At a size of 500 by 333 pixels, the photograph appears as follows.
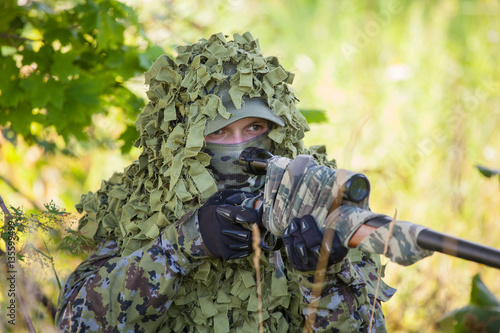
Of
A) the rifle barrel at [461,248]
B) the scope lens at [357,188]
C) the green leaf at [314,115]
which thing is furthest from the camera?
the green leaf at [314,115]

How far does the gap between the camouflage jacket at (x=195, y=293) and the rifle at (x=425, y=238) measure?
1.24 ft

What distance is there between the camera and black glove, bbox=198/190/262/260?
201 cm

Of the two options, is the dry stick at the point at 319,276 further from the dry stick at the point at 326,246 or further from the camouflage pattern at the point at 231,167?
the camouflage pattern at the point at 231,167

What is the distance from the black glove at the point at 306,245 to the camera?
5.53 feet

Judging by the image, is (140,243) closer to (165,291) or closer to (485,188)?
(165,291)

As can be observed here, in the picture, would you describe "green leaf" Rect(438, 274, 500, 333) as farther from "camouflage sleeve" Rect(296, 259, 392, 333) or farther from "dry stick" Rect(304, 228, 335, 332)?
"dry stick" Rect(304, 228, 335, 332)

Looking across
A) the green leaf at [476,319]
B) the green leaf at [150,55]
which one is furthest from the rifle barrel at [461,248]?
the green leaf at [150,55]

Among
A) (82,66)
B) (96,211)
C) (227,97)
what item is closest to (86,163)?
(82,66)

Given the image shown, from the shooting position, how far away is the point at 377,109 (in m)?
5.58

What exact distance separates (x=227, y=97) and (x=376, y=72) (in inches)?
172

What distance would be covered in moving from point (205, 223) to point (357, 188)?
0.72 m

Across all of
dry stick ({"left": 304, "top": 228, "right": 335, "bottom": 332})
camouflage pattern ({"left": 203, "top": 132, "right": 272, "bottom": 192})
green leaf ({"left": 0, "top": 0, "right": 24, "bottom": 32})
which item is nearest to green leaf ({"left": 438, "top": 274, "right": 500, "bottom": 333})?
dry stick ({"left": 304, "top": 228, "right": 335, "bottom": 332})

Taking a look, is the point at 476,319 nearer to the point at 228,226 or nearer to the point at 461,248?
the point at 461,248

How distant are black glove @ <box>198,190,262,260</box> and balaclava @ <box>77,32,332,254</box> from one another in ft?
0.55
